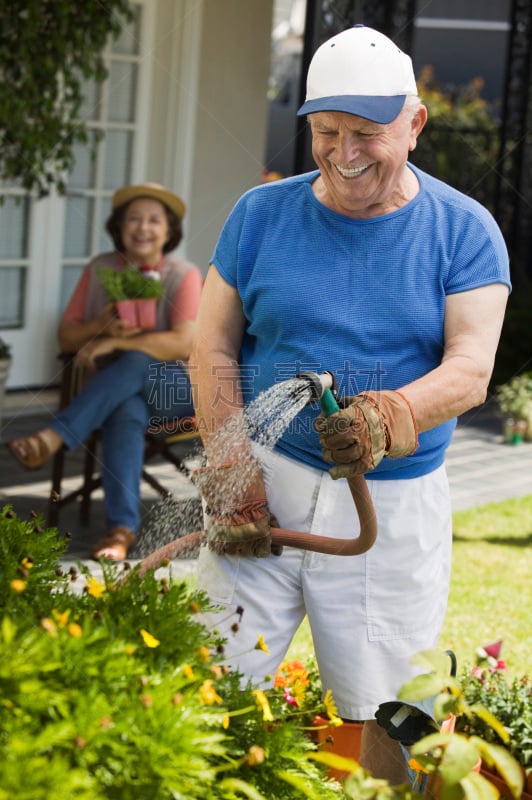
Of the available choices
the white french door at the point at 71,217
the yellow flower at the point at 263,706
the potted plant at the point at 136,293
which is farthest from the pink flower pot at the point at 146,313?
the yellow flower at the point at 263,706

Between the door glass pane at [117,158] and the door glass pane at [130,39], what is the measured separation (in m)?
0.48

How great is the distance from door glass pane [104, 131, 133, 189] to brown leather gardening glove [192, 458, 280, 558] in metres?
5.25

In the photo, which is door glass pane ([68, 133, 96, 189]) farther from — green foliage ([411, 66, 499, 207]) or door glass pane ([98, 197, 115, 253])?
green foliage ([411, 66, 499, 207])

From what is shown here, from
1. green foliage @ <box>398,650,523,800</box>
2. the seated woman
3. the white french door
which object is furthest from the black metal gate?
green foliage @ <box>398,650,523,800</box>

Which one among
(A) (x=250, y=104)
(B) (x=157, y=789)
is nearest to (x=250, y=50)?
(A) (x=250, y=104)

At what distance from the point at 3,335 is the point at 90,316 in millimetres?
1699

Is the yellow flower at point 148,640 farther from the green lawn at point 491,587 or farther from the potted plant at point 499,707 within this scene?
the green lawn at point 491,587

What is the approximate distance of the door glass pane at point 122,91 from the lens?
7.13m

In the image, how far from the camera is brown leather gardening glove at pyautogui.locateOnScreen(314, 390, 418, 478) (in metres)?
1.91

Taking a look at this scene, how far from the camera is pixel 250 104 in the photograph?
7.68m

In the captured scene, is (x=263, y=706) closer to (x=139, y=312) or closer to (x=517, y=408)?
(x=139, y=312)

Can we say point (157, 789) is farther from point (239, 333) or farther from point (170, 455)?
point (170, 455)

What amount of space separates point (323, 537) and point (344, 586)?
179 mm

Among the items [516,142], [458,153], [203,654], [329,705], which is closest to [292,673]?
[329,705]
